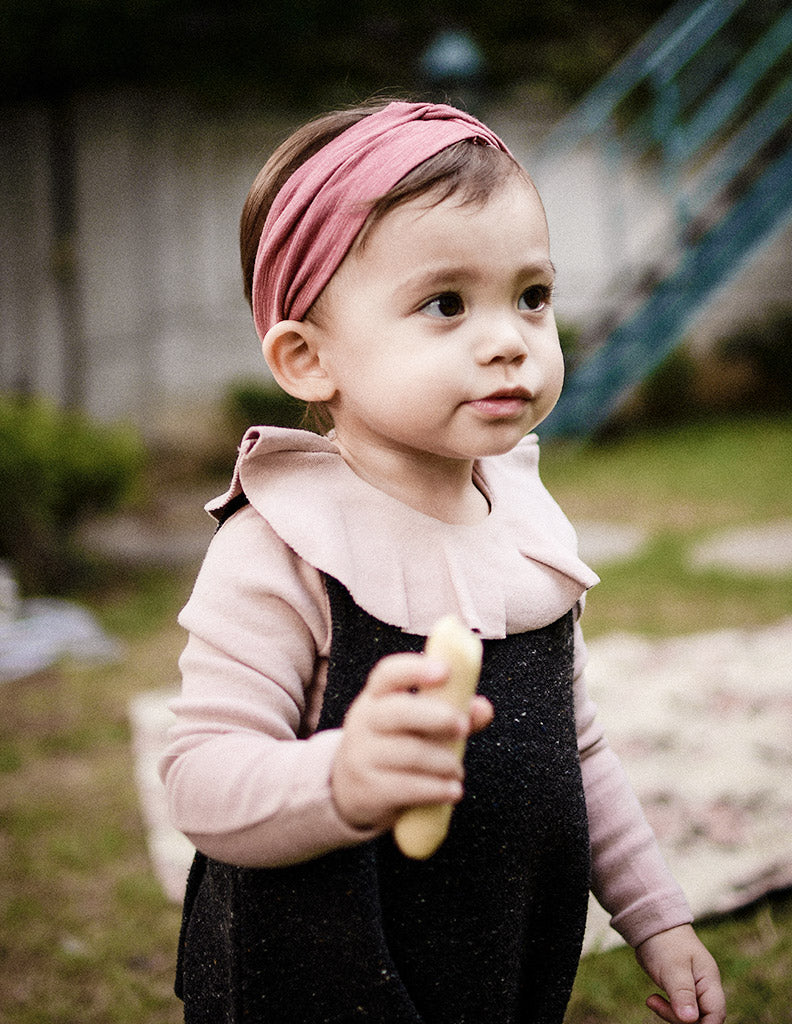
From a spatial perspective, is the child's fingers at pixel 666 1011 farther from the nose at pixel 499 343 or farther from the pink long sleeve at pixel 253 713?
the nose at pixel 499 343

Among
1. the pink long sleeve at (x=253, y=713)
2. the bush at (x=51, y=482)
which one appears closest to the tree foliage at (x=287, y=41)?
the bush at (x=51, y=482)

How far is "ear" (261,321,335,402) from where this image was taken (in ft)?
3.77

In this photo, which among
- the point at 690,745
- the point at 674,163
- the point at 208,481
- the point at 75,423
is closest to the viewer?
the point at 690,745

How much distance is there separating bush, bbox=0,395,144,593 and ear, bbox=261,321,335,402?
3701 millimetres

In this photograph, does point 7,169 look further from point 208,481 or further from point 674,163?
point 674,163

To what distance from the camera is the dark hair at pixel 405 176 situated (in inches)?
41.6

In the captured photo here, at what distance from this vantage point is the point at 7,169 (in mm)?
8172

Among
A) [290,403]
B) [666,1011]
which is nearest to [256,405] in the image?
[290,403]

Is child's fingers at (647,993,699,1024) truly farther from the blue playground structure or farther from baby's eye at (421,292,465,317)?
the blue playground structure

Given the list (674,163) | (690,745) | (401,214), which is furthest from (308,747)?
(674,163)

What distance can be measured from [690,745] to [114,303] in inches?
261

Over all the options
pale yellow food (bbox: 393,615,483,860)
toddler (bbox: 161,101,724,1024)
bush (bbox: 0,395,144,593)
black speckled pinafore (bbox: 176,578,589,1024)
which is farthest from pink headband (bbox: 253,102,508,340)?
bush (bbox: 0,395,144,593)

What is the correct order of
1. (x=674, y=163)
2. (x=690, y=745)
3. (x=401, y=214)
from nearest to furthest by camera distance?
(x=401, y=214), (x=690, y=745), (x=674, y=163)

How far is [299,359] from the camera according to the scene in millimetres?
1174
